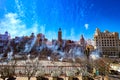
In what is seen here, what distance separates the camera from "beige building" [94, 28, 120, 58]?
239 ft

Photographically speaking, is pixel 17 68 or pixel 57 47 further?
pixel 57 47

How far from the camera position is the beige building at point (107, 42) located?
72.8 meters

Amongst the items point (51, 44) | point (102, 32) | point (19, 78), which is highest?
point (102, 32)

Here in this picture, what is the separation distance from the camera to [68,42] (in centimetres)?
6359

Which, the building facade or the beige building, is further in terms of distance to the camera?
the beige building

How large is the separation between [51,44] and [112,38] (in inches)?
1235

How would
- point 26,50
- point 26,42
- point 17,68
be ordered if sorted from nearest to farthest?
point 17,68 < point 26,50 < point 26,42

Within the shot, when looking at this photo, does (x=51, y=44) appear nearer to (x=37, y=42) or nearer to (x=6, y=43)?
(x=37, y=42)

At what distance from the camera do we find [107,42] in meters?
76.1

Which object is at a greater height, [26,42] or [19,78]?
[26,42]

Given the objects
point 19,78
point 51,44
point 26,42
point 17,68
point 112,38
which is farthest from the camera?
point 112,38

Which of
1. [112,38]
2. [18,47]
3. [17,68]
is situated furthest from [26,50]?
[112,38]

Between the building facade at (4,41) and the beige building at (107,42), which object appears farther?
the beige building at (107,42)

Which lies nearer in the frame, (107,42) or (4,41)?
(4,41)
